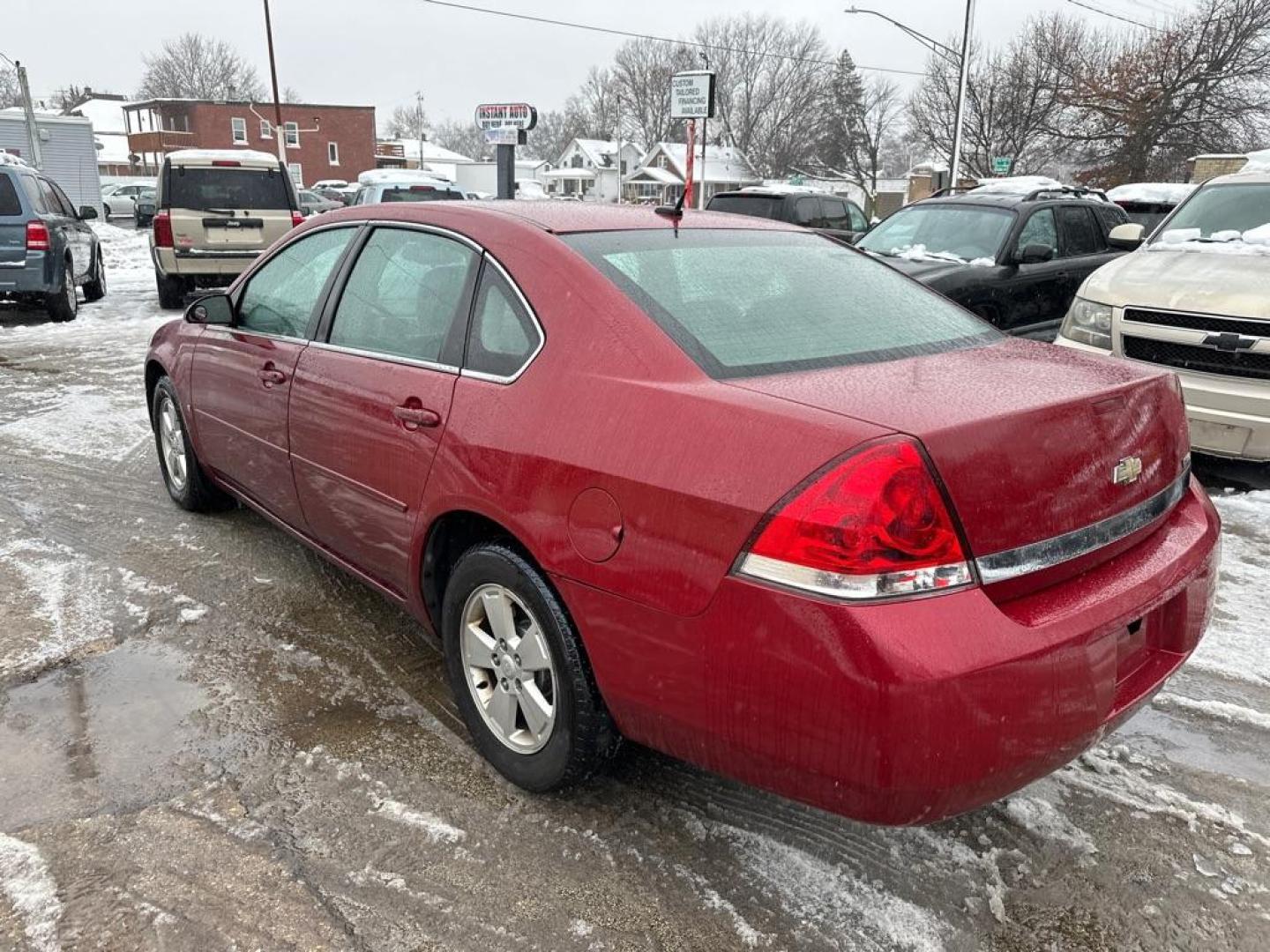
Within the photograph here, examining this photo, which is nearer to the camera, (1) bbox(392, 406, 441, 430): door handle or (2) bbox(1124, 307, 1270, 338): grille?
(1) bbox(392, 406, 441, 430): door handle

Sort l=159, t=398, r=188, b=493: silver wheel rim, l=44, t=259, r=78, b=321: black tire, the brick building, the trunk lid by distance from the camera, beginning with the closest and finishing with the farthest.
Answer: the trunk lid
l=159, t=398, r=188, b=493: silver wheel rim
l=44, t=259, r=78, b=321: black tire
the brick building

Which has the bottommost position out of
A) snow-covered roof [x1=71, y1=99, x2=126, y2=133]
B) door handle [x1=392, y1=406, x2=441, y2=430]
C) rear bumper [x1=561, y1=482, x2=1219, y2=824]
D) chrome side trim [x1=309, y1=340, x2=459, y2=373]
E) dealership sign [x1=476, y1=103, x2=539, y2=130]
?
rear bumper [x1=561, y1=482, x2=1219, y2=824]

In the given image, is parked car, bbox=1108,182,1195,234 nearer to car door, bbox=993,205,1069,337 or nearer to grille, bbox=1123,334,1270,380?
car door, bbox=993,205,1069,337

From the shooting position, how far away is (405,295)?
3.02 meters

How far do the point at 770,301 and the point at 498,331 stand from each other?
2.48 ft

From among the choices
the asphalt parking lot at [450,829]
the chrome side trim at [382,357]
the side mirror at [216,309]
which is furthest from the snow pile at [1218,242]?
the side mirror at [216,309]

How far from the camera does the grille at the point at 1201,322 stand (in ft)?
16.1

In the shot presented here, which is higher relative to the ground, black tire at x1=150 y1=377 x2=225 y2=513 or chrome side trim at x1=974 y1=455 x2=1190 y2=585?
chrome side trim at x1=974 y1=455 x2=1190 y2=585

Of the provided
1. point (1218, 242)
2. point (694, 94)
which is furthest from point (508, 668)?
point (694, 94)

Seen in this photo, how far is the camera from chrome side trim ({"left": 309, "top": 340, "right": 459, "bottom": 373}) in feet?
8.88

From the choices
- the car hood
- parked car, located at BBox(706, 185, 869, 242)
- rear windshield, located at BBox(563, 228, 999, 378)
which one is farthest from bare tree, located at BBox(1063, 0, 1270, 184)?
rear windshield, located at BBox(563, 228, 999, 378)

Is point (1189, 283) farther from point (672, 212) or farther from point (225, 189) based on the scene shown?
point (225, 189)

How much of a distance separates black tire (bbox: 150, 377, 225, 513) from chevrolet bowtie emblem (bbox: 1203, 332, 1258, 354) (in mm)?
5197

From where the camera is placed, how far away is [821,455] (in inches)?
71.9
